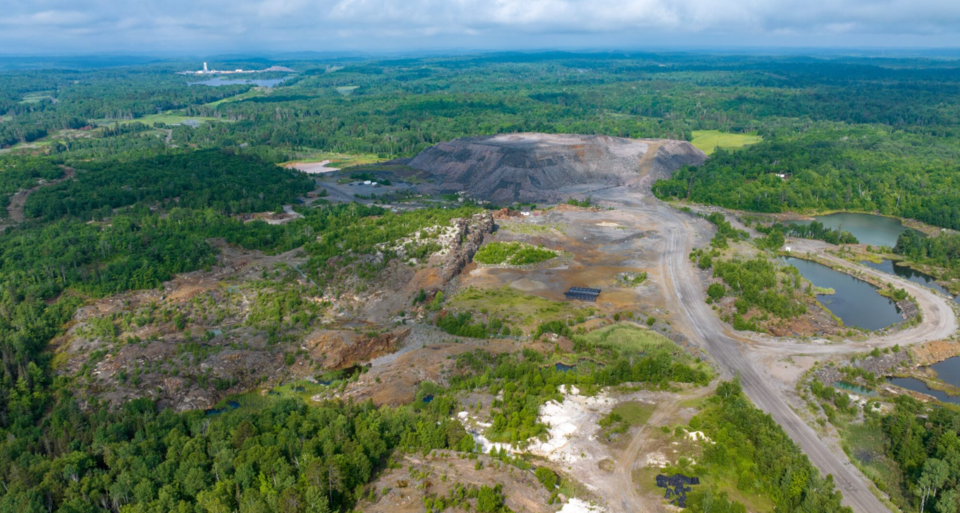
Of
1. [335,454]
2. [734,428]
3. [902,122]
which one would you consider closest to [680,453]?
[734,428]

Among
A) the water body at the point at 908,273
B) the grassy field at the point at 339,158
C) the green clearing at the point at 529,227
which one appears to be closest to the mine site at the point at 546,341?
the green clearing at the point at 529,227

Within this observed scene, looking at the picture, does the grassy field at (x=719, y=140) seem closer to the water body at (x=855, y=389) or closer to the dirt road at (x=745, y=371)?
the dirt road at (x=745, y=371)

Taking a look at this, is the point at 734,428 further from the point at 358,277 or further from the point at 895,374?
the point at 358,277

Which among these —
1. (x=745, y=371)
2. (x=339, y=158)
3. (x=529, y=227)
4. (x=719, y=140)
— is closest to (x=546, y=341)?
(x=745, y=371)

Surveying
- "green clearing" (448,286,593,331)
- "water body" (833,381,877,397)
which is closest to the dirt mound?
"green clearing" (448,286,593,331)

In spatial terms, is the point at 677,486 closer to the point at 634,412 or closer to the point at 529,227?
the point at 634,412

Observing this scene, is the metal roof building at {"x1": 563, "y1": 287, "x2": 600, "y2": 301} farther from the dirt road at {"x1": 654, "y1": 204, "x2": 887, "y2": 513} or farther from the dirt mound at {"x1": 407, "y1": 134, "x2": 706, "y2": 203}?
the dirt mound at {"x1": 407, "y1": 134, "x2": 706, "y2": 203}
